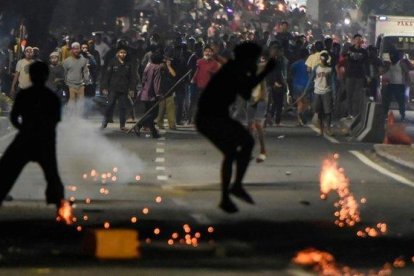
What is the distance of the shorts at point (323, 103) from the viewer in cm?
3180

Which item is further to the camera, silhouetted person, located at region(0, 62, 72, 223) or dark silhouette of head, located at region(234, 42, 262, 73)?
silhouetted person, located at region(0, 62, 72, 223)

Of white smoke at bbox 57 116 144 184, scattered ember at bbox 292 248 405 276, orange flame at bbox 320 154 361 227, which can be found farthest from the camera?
white smoke at bbox 57 116 144 184

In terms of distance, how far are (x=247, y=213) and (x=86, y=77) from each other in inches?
710

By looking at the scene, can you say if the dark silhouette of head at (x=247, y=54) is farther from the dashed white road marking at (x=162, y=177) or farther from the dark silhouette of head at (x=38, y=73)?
the dashed white road marking at (x=162, y=177)

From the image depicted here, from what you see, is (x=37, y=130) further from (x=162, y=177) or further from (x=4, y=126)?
(x=4, y=126)

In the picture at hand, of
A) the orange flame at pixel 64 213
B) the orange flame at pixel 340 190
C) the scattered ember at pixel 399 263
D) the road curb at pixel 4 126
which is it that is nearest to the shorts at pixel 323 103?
the orange flame at pixel 340 190

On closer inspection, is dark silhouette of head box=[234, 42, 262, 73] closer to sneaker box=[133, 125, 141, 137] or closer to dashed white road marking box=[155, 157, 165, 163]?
dashed white road marking box=[155, 157, 165, 163]

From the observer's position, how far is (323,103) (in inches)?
1253

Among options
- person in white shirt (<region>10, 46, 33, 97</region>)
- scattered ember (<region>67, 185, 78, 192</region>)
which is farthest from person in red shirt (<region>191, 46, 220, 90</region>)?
scattered ember (<region>67, 185, 78, 192</region>)

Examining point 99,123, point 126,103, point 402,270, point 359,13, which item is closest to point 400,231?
point 402,270

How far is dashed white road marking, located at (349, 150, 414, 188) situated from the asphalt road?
23 millimetres

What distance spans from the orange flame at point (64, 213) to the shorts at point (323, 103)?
1675 centimetres

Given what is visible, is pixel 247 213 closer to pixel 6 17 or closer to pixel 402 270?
pixel 402 270

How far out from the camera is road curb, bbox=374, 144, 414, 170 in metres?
23.9
